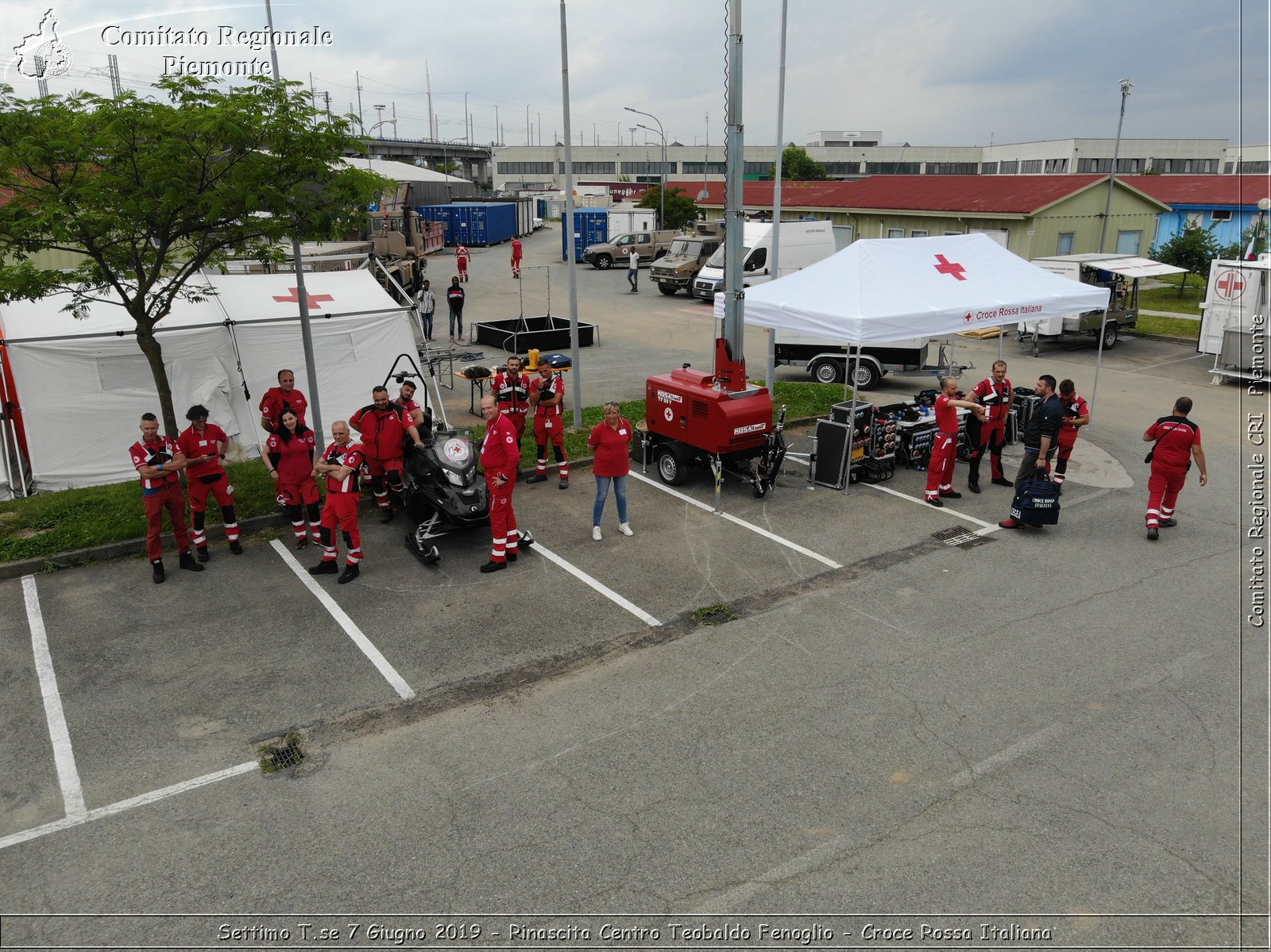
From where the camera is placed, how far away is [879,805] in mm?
5523

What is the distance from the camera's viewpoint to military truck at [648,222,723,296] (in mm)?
32156

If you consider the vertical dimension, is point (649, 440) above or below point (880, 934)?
above

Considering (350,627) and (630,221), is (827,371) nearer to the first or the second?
(350,627)

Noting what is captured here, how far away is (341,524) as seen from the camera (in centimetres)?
885

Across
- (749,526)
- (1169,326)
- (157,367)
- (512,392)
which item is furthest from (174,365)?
(1169,326)

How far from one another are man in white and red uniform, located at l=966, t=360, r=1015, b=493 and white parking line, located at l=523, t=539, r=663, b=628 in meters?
5.83

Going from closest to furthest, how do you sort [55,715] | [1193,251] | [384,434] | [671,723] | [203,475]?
[671,723]
[55,715]
[203,475]
[384,434]
[1193,251]

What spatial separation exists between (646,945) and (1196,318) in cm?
2838

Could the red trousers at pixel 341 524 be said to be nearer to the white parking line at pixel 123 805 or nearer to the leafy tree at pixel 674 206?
the white parking line at pixel 123 805

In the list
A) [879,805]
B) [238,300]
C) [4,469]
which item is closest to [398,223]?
[238,300]

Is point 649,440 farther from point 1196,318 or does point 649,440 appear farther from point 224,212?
point 1196,318

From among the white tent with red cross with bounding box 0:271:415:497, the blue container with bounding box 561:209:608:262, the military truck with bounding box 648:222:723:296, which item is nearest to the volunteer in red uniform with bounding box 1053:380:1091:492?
the white tent with red cross with bounding box 0:271:415:497

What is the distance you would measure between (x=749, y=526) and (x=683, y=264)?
2336 centimetres

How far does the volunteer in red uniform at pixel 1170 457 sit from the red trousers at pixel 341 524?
28.6ft
